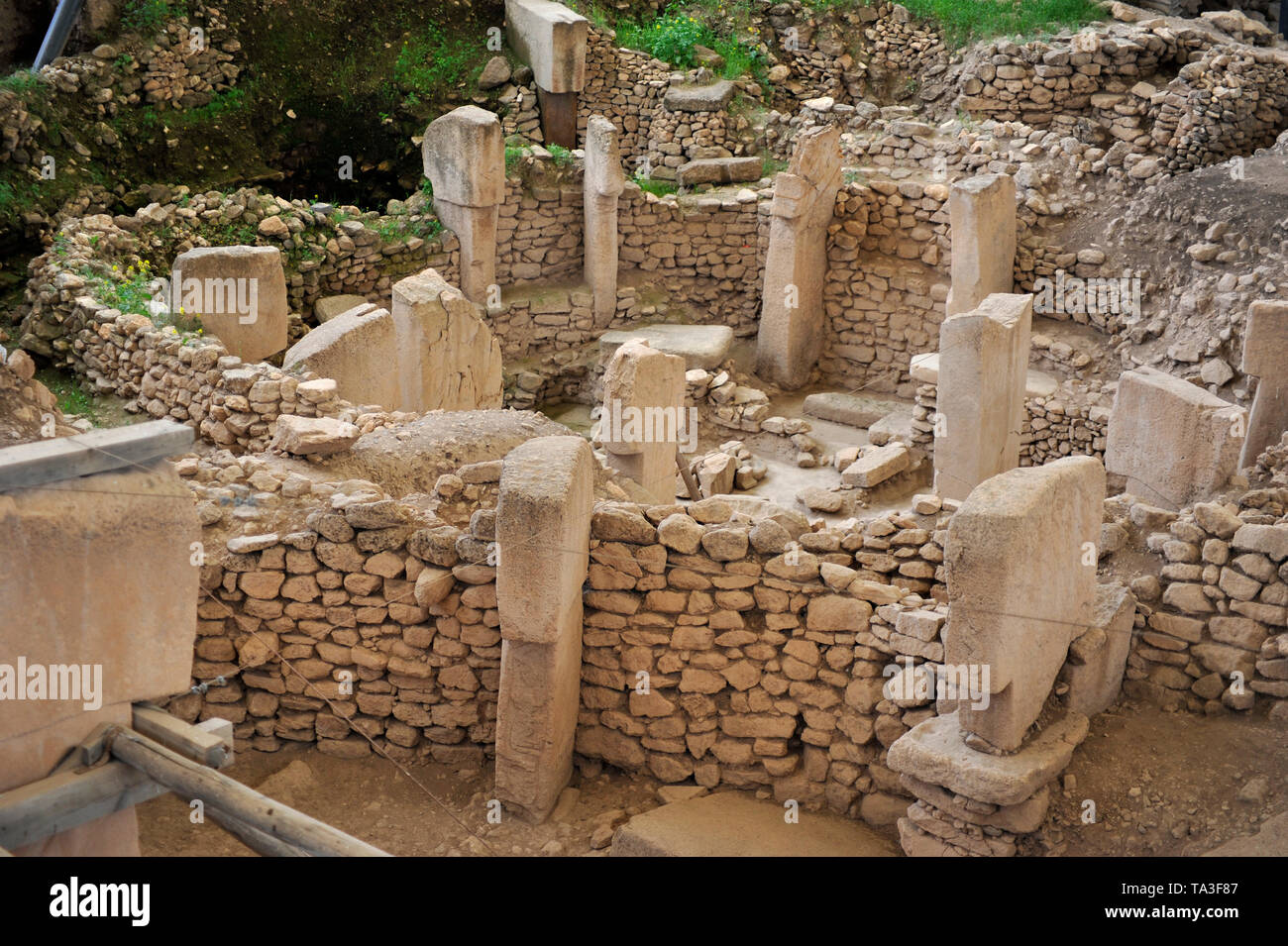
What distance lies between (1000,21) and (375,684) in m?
11.8

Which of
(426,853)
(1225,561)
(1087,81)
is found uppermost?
(1087,81)

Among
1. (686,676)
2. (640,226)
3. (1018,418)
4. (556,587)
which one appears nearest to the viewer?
(556,587)

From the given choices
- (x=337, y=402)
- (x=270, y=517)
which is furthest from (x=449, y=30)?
(x=270, y=517)

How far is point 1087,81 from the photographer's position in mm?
14734

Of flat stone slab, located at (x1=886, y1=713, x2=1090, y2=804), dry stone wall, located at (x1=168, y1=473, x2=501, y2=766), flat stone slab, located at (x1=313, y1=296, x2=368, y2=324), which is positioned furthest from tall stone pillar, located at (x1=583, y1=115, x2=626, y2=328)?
flat stone slab, located at (x1=886, y1=713, x2=1090, y2=804)

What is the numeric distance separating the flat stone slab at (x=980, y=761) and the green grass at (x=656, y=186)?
9.41 meters

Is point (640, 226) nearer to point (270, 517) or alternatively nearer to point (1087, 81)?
point (1087, 81)

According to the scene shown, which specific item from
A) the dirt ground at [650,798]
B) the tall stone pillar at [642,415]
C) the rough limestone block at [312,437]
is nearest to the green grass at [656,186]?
the tall stone pillar at [642,415]

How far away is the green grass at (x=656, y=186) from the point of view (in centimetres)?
1441

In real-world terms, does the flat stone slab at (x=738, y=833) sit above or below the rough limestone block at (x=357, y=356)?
below

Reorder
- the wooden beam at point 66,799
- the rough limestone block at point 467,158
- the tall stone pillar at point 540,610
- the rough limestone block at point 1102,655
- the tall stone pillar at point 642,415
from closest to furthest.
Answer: the wooden beam at point 66,799, the tall stone pillar at point 540,610, the rough limestone block at point 1102,655, the tall stone pillar at point 642,415, the rough limestone block at point 467,158

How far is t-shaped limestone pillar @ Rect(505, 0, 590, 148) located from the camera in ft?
49.7

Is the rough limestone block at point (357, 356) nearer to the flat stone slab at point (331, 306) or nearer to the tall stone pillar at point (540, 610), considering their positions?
the flat stone slab at point (331, 306)

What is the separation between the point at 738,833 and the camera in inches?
235
